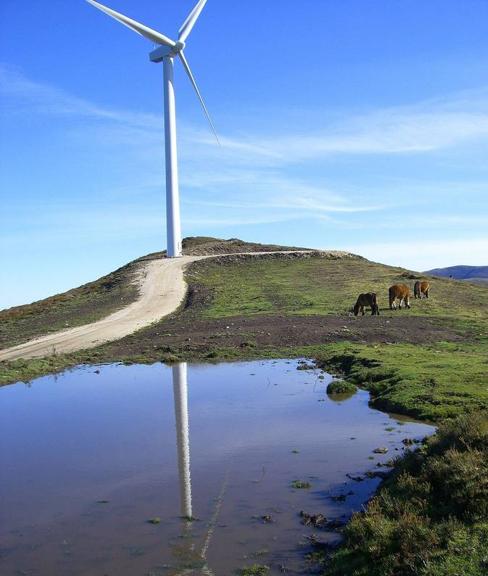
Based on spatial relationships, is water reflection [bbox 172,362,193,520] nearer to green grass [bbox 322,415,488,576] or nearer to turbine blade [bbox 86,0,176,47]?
green grass [bbox 322,415,488,576]

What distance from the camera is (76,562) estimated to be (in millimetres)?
9508

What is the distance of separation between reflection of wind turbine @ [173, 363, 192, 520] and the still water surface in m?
0.05

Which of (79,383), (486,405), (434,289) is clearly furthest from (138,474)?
(434,289)

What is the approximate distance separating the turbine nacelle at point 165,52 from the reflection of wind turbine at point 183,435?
48962 millimetres

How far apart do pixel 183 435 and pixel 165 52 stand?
59.3 m

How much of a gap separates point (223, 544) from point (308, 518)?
1627mm

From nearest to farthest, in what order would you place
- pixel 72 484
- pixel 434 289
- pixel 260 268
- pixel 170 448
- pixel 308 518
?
1. pixel 308 518
2. pixel 72 484
3. pixel 170 448
4. pixel 434 289
5. pixel 260 268

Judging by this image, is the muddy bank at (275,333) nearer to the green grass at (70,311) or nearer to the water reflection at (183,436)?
the water reflection at (183,436)

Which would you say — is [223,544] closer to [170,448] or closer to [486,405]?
[170,448]

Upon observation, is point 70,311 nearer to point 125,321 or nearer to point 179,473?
point 125,321

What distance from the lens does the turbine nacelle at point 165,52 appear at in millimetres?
66938

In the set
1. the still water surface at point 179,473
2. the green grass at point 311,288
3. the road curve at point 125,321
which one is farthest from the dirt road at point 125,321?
the still water surface at point 179,473

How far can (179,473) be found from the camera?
1342 centimetres

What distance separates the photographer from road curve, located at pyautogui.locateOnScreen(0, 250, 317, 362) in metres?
34.2
